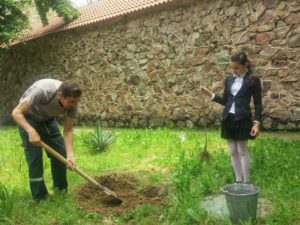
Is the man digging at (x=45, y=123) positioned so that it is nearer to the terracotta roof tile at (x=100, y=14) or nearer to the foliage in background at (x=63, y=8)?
the terracotta roof tile at (x=100, y=14)

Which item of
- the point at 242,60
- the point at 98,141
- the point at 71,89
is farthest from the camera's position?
the point at 98,141

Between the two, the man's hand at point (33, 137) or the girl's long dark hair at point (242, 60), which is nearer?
the man's hand at point (33, 137)

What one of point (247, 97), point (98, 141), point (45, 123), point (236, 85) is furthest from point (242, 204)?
point (98, 141)

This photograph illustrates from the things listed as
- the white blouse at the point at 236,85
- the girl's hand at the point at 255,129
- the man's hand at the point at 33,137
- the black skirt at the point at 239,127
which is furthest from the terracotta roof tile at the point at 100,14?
the man's hand at the point at 33,137

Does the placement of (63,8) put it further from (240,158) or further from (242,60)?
(240,158)

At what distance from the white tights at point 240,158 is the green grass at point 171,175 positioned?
0.27m

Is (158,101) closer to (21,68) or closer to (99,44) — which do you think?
(99,44)

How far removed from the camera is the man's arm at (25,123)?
14.8 ft

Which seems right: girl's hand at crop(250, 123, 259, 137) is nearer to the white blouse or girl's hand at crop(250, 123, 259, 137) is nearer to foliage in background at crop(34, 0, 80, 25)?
the white blouse

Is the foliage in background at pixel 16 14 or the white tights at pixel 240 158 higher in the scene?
the foliage in background at pixel 16 14

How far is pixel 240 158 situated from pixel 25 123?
2622mm

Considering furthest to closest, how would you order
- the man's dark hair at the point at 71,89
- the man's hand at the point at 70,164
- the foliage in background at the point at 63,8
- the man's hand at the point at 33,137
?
the foliage in background at the point at 63,8
the man's hand at the point at 70,164
the man's hand at the point at 33,137
the man's dark hair at the point at 71,89

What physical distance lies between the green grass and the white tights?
265mm

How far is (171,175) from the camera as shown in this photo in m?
5.79
